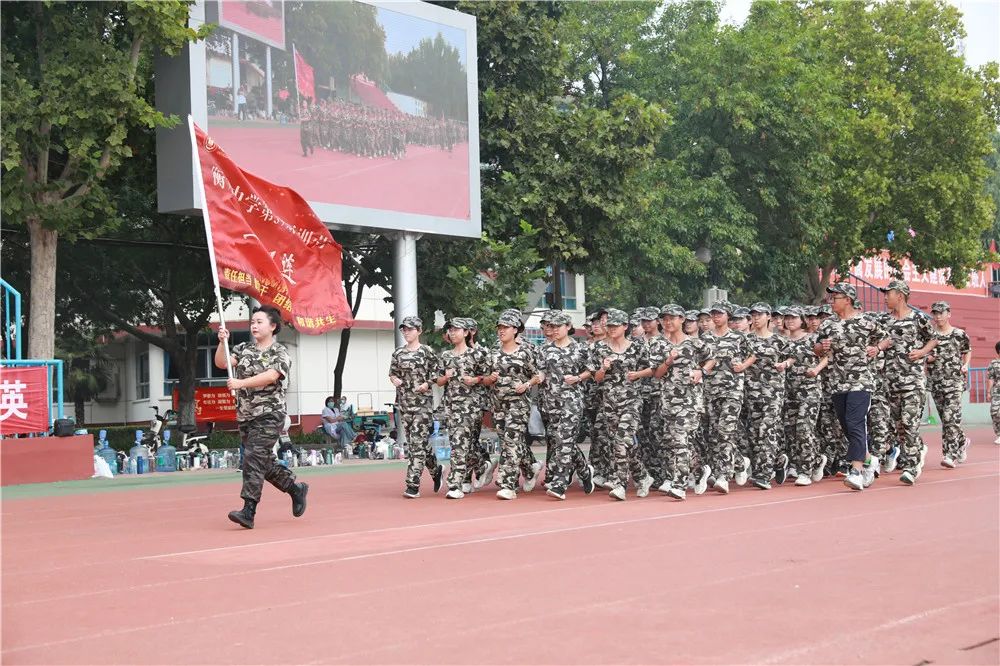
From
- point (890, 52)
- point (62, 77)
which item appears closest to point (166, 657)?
point (62, 77)

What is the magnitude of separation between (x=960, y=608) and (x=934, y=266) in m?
38.2

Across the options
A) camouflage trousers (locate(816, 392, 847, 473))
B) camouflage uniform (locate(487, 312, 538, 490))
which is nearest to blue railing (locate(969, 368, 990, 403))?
camouflage trousers (locate(816, 392, 847, 473))

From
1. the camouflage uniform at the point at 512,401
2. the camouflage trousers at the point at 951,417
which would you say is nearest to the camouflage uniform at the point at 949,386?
the camouflage trousers at the point at 951,417

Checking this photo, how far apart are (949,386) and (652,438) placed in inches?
173

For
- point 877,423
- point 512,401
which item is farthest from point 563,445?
point 877,423

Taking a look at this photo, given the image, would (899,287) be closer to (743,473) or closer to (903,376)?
(903,376)

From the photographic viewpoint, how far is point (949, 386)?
16.8 m

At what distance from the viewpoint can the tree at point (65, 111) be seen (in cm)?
1941

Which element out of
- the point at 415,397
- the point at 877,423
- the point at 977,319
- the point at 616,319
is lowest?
the point at 877,423

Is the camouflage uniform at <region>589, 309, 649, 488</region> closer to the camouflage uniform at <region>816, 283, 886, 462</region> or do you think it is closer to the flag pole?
the camouflage uniform at <region>816, 283, 886, 462</region>

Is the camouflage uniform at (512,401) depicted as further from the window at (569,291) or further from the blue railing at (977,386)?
the window at (569,291)

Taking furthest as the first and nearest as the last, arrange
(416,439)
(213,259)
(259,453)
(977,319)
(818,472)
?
(977,319), (818,472), (416,439), (259,453), (213,259)

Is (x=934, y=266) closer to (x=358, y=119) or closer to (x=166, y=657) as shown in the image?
(x=358, y=119)

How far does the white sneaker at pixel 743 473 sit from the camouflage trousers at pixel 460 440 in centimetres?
295
